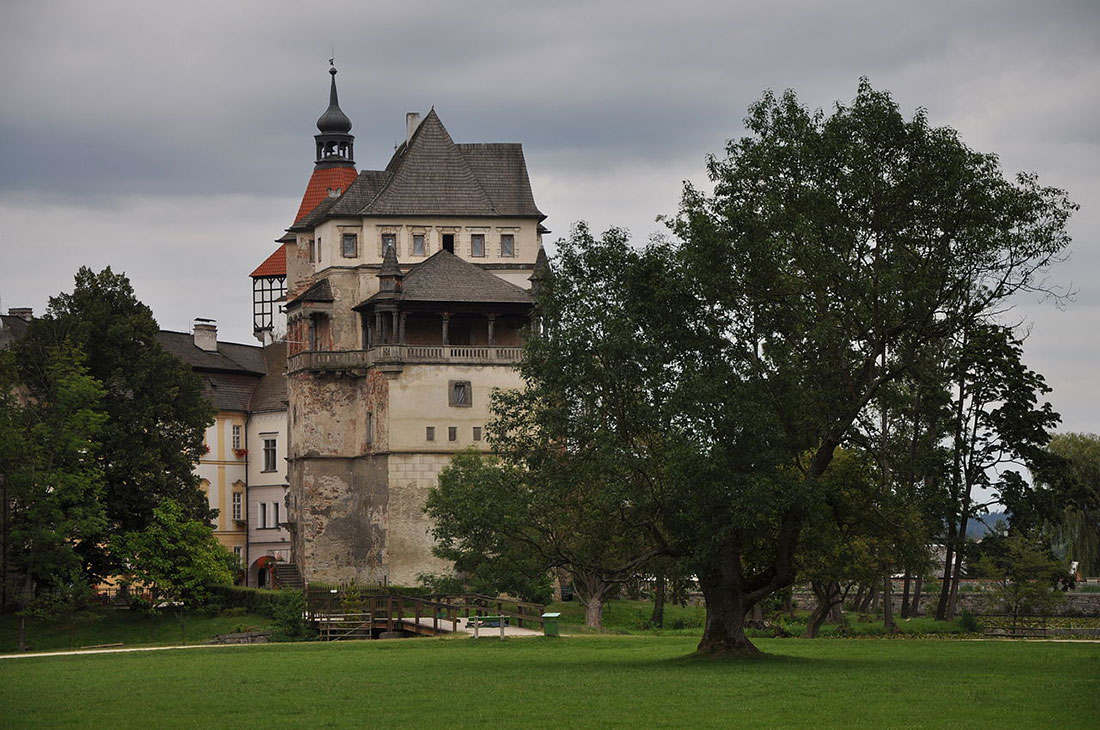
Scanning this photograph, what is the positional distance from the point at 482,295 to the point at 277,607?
872 inches

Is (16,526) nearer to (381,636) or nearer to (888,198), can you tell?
(381,636)

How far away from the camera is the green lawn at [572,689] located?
77.0 ft

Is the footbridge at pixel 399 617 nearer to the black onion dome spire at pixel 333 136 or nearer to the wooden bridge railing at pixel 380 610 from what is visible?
the wooden bridge railing at pixel 380 610

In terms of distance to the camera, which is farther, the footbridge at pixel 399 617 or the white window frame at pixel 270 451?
the white window frame at pixel 270 451

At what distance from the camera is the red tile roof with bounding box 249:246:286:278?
127 metres

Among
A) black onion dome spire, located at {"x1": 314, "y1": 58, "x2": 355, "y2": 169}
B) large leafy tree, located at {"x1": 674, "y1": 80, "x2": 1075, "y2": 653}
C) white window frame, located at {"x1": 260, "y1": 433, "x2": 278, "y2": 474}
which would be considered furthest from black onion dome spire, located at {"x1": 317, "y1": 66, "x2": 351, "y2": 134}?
large leafy tree, located at {"x1": 674, "y1": 80, "x2": 1075, "y2": 653}

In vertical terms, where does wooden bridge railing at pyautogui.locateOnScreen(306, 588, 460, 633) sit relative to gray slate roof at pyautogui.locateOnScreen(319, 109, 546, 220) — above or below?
below

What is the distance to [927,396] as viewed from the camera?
5859cm

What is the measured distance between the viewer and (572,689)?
28.2 m

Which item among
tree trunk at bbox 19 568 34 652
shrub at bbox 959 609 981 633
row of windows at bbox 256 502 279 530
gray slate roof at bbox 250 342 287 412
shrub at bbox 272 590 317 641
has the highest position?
gray slate roof at bbox 250 342 287 412

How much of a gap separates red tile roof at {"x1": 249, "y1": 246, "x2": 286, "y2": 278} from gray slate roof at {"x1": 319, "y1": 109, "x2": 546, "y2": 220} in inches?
1684

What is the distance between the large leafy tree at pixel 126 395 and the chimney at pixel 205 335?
3097 centimetres

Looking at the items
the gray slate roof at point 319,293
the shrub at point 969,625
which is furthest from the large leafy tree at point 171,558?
the shrub at point 969,625

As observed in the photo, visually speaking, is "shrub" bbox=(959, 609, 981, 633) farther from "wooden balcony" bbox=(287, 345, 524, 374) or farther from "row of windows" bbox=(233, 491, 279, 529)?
"row of windows" bbox=(233, 491, 279, 529)
